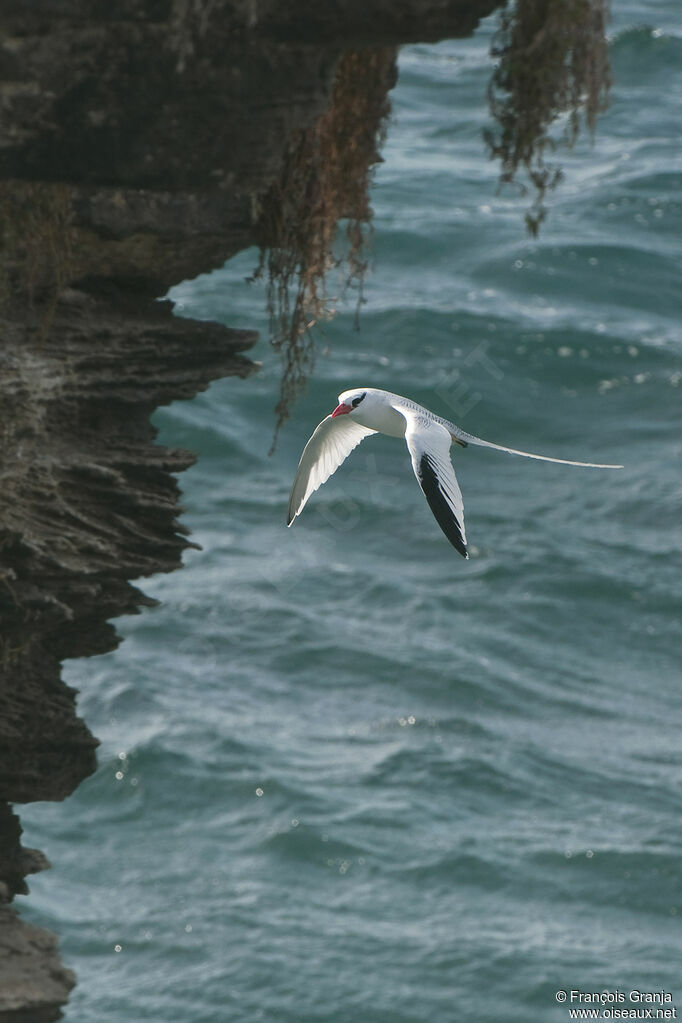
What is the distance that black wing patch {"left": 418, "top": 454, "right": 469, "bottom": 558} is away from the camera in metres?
5.57

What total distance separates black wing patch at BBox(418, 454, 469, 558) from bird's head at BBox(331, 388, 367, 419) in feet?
5.28

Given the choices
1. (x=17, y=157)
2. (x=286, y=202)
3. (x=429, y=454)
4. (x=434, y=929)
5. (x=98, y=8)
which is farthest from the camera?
(x=434, y=929)

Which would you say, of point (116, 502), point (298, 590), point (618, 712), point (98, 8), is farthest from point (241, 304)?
point (98, 8)

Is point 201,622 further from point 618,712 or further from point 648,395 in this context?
point 648,395

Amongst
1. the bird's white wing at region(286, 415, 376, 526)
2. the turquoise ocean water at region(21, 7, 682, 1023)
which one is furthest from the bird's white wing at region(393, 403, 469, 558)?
the turquoise ocean water at region(21, 7, 682, 1023)

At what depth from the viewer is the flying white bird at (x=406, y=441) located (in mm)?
5695

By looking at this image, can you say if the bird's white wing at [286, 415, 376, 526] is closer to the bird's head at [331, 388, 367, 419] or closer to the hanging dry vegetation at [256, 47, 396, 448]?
the bird's head at [331, 388, 367, 419]

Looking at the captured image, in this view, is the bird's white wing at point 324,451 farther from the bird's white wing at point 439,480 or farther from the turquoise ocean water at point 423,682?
the turquoise ocean water at point 423,682

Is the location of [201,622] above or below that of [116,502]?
below

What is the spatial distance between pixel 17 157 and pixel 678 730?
21.0 m

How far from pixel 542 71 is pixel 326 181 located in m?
1.22

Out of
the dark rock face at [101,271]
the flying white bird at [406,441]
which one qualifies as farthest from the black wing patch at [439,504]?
the dark rock face at [101,271]

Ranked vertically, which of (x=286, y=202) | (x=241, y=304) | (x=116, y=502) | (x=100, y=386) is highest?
(x=286, y=202)

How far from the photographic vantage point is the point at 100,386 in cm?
723
